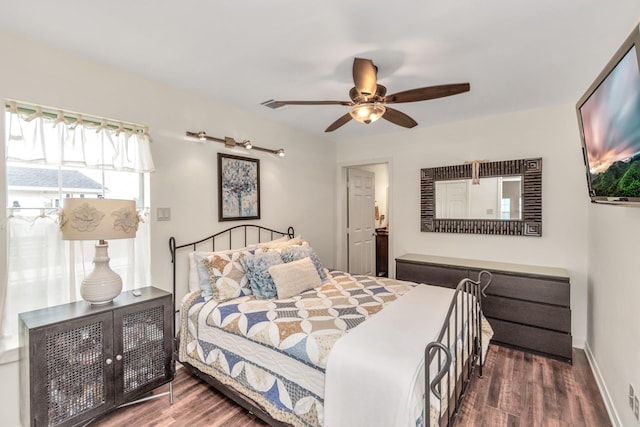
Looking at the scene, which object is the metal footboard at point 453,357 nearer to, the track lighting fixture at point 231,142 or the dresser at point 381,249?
the track lighting fixture at point 231,142

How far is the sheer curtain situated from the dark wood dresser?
3349 millimetres

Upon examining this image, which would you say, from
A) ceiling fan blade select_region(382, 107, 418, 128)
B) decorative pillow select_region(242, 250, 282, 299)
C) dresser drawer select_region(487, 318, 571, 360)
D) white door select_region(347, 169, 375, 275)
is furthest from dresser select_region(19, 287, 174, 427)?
white door select_region(347, 169, 375, 275)

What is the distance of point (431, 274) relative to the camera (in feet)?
11.4

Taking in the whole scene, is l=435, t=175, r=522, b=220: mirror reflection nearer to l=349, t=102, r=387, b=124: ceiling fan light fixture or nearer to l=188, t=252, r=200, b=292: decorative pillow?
l=349, t=102, r=387, b=124: ceiling fan light fixture

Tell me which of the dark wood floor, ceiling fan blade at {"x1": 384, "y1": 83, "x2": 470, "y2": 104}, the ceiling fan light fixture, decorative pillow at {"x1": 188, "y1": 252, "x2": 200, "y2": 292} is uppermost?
ceiling fan blade at {"x1": 384, "y1": 83, "x2": 470, "y2": 104}

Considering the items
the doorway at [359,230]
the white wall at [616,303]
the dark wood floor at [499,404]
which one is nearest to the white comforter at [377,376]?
the dark wood floor at [499,404]

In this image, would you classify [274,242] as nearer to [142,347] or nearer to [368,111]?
[142,347]

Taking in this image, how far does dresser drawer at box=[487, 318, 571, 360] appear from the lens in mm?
2752

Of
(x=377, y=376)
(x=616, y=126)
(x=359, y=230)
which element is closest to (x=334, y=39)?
(x=616, y=126)

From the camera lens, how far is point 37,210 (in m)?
1.99

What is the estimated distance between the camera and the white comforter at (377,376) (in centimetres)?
138

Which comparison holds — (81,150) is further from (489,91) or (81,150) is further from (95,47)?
(489,91)

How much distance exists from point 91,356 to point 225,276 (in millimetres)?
973

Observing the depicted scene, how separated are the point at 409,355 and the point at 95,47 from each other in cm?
274
